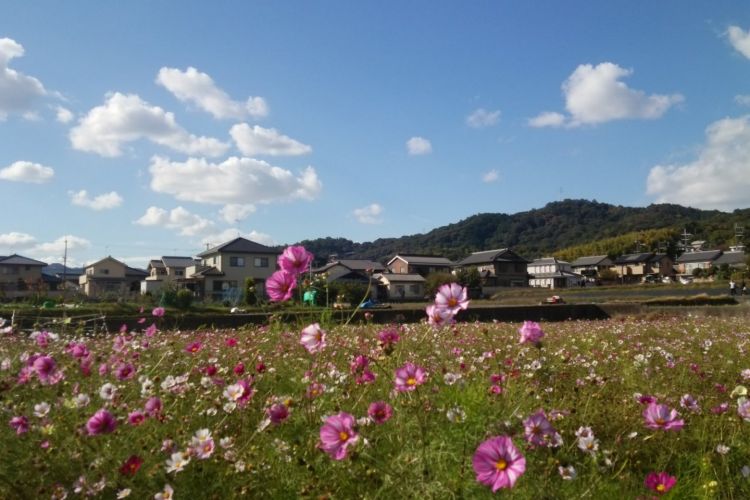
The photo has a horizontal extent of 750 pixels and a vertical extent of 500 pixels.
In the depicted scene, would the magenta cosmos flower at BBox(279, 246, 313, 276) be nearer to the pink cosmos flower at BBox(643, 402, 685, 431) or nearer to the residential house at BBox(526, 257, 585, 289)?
the pink cosmos flower at BBox(643, 402, 685, 431)

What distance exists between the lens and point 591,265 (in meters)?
71.1

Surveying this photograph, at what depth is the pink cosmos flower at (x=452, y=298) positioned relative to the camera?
175cm

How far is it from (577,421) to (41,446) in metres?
2.34

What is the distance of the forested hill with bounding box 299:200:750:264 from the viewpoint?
310ft

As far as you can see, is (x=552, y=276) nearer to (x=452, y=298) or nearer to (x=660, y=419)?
(x=660, y=419)

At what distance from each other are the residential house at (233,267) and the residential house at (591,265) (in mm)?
44568

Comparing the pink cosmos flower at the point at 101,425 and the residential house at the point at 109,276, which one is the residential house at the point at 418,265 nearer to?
the residential house at the point at 109,276

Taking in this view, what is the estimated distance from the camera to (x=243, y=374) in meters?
2.49

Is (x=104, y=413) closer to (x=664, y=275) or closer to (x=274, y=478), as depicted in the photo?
(x=274, y=478)

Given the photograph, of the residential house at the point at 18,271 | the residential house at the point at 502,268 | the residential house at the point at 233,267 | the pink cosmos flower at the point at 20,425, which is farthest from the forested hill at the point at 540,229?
the pink cosmos flower at the point at 20,425

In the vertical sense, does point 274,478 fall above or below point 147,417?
below

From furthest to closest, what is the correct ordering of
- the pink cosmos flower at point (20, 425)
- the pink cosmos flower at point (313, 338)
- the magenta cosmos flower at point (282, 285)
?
the magenta cosmos flower at point (282, 285)
the pink cosmos flower at point (313, 338)
the pink cosmos flower at point (20, 425)

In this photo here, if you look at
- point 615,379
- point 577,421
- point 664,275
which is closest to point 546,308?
point 615,379

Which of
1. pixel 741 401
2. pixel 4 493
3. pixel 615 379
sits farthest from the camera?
pixel 615 379
